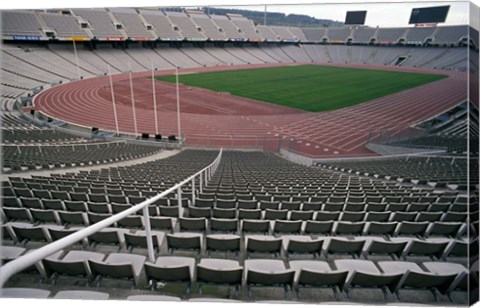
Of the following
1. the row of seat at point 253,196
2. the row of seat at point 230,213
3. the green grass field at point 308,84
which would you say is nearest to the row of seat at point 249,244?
the row of seat at point 230,213

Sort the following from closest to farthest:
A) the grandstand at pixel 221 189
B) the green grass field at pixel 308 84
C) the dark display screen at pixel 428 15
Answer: the grandstand at pixel 221 189 < the green grass field at pixel 308 84 < the dark display screen at pixel 428 15

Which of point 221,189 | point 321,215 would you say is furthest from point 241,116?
point 321,215

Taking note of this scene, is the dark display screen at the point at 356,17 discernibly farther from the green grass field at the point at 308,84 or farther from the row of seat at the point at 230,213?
the row of seat at the point at 230,213

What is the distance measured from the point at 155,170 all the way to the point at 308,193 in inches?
252

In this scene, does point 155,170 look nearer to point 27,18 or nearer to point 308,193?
point 308,193

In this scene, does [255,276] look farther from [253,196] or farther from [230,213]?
[253,196]

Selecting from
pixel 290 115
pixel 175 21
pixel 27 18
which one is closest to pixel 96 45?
pixel 27 18

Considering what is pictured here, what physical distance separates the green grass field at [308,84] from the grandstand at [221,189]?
190cm

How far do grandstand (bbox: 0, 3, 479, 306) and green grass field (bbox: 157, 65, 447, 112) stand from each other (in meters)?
1.90

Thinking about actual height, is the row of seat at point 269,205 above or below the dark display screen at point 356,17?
below

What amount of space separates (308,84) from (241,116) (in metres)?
22.0

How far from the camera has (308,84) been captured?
48.2 metres

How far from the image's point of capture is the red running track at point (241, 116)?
79.0 ft

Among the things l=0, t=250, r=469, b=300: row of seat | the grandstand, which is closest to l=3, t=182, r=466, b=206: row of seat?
the grandstand
